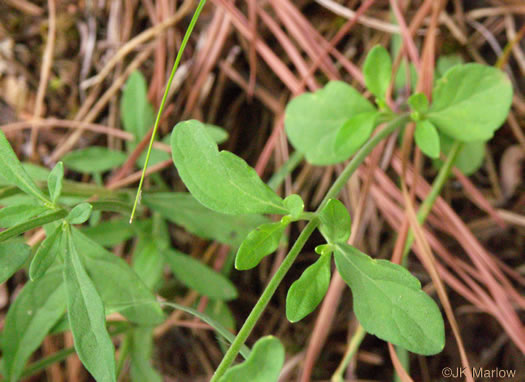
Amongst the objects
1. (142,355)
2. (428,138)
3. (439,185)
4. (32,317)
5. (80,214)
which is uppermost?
(428,138)

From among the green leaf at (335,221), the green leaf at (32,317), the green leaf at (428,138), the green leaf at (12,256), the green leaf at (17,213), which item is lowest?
the green leaf at (32,317)

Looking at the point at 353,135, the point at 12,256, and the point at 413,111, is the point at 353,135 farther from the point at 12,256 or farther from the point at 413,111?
the point at 12,256

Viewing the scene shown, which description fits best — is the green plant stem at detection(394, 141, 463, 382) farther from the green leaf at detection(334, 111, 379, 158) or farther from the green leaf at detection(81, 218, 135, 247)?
the green leaf at detection(81, 218, 135, 247)

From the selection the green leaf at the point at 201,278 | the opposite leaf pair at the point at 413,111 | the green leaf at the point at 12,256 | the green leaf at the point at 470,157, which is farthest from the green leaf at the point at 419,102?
the green leaf at the point at 12,256

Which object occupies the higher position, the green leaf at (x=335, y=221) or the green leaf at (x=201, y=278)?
the green leaf at (x=335, y=221)

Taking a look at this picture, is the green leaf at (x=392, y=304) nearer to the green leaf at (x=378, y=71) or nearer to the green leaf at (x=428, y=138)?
the green leaf at (x=428, y=138)

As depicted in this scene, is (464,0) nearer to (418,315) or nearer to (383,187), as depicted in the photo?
(383,187)

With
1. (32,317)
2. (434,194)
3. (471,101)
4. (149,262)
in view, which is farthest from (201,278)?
(471,101)
